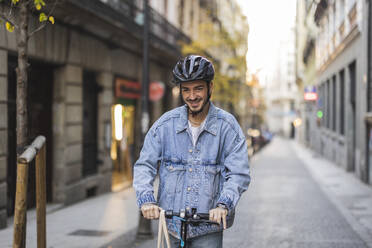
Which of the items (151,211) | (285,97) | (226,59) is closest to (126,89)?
(226,59)

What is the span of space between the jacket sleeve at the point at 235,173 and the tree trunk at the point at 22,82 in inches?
95.5

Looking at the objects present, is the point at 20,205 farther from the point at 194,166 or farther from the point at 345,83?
the point at 345,83

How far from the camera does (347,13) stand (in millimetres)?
19031

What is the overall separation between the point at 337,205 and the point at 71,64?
6.70m

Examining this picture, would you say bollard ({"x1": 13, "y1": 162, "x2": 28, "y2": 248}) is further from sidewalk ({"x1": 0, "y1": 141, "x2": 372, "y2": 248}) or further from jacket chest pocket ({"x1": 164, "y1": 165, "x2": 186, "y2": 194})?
sidewalk ({"x1": 0, "y1": 141, "x2": 372, "y2": 248})

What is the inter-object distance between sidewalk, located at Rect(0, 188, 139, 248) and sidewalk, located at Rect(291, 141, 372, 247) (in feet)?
12.6

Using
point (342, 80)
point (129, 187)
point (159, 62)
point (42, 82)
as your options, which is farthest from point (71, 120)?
point (342, 80)

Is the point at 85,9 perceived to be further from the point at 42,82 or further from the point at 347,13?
the point at 347,13

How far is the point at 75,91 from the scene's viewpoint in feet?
39.9

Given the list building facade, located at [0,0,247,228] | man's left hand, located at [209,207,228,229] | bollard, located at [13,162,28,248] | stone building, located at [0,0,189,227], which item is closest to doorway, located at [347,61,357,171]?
building facade, located at [0,0,247,228]

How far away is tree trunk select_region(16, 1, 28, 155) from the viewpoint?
5.07 metres

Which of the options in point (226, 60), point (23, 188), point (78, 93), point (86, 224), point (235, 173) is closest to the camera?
point (235, 173)

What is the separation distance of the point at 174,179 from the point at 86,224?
6173mm

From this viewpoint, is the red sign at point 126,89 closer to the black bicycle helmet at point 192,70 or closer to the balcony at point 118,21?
the balcony at point 118,21
